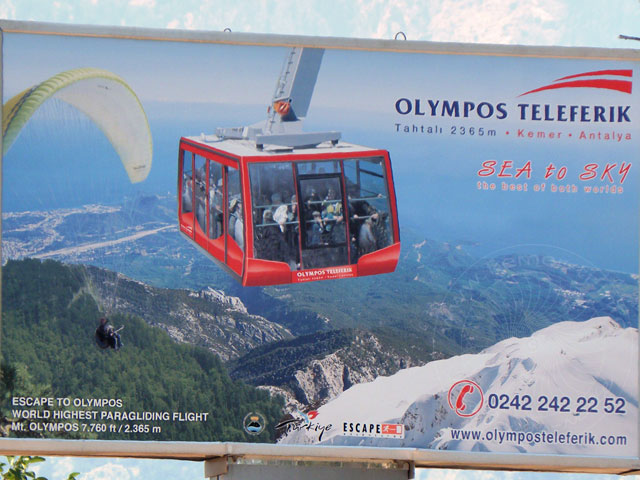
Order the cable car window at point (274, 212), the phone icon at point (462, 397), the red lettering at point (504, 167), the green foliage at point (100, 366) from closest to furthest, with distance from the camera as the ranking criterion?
1. the cable car window at point (274, 212)
2. the green foliage at point (100, 366)
3. the phone icon at point (462, 397)
4. the red lettering at point (504, 167)

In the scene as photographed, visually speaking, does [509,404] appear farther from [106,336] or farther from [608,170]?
[106,336]

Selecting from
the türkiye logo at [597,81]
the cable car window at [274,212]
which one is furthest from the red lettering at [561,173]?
the cable car window at [274,212]

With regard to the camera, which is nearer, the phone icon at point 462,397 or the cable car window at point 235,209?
the cable car window at point 235,209

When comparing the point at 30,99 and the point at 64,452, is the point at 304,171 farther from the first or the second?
the point at 64,452

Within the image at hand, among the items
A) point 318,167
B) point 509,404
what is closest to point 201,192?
point 318,167

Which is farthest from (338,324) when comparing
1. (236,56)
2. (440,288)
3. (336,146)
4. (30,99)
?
(30,99)

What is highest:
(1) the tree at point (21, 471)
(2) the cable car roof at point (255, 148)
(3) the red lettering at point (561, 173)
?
(2) the cable car roof at point (255, 148)

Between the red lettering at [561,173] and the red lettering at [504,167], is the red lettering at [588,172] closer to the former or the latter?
the red lettering at [561,173]

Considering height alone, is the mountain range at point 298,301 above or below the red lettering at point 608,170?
below
